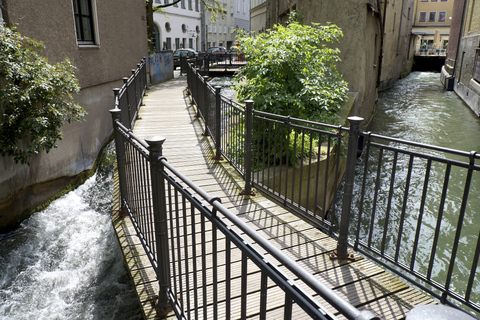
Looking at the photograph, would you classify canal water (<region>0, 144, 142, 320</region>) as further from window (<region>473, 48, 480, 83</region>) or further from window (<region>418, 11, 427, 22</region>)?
window (<region>418, 11, 427, 22</region>)

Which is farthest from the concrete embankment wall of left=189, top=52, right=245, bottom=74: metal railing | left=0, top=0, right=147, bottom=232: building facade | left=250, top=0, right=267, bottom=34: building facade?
left=250, top=0, right=267, bottom=34: building facade

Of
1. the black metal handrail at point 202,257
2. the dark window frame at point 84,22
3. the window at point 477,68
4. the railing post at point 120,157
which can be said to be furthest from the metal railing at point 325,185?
the window at point 477,68

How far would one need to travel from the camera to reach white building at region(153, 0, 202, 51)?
38.5m

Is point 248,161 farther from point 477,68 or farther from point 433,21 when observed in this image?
point 433,21

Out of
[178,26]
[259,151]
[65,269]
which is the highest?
[178,26]

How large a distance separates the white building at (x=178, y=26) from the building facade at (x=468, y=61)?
82.6 feet

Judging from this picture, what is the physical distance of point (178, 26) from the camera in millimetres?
42844

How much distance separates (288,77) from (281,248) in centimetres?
466

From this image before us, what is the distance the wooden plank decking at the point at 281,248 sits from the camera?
9.80ft

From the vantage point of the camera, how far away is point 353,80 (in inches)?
444

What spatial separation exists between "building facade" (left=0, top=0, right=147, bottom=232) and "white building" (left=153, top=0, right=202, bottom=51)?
25.6 meters

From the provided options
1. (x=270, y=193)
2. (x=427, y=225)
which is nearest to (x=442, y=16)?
(x=427, y=225)

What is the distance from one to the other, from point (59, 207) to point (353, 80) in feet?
28.8

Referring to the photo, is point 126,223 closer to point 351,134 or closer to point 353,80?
point 351,134
